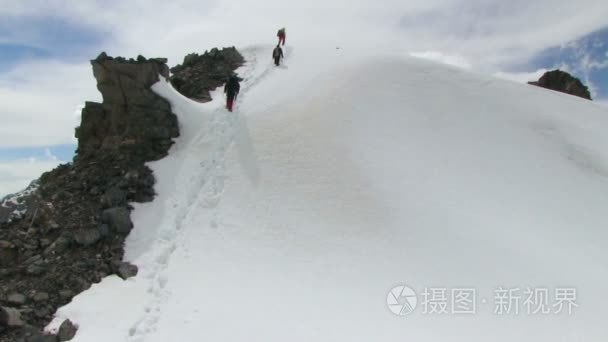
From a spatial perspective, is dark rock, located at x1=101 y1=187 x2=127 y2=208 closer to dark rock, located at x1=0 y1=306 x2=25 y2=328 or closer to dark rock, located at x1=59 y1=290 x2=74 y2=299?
dark rock, located at x1=59 y1=290 x2=74 y2=299

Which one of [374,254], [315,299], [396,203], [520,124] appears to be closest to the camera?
[315,299]

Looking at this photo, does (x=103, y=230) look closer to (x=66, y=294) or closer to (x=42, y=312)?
(x=66, y=294)

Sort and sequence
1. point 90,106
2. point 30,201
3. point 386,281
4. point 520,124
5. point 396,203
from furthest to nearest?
point 520,124
point 90,106
point 396,203
point 30,201
point 386,281

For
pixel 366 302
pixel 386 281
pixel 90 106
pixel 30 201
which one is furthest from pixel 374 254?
pixel 90 106

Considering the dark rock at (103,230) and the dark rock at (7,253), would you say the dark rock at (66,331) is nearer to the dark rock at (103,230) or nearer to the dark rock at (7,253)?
the dark rock at (103,230)

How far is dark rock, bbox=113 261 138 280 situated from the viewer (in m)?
9.76

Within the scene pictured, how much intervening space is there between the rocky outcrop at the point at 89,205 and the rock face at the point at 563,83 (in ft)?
97.4

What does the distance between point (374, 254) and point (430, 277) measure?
1649 millimetres

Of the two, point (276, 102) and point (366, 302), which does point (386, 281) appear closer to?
point (366, 302)

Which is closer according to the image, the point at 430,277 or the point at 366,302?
the point at 366,302

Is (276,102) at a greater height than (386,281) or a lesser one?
greater

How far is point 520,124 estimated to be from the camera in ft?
63.8

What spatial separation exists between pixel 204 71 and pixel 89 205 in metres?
15.3

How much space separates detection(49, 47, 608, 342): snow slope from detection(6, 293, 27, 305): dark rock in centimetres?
109
